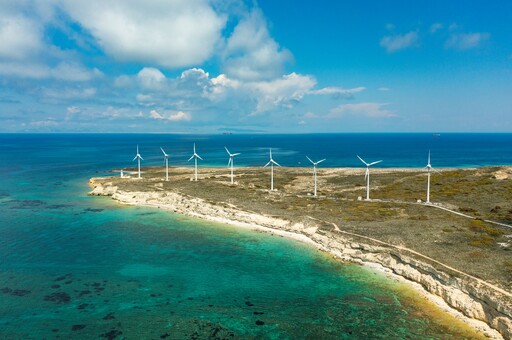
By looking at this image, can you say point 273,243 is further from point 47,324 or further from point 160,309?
point 47,324

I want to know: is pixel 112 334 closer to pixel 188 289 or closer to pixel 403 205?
pixel 188 289

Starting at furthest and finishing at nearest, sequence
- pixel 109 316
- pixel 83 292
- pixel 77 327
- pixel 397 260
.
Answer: pixel 397 260, pixel 83 292, pixel 109 316, pixel 77 327

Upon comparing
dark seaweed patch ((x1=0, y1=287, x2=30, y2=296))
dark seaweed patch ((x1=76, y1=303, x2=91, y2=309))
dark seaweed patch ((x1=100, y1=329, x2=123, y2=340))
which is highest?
dark seaweed patch ((x1=0, y1=287, x2=30, y2=296))

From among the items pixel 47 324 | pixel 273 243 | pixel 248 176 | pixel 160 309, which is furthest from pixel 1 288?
pixel 248 176

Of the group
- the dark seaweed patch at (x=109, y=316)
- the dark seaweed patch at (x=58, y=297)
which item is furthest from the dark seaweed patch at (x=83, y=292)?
the dark seaweed patch at (x=109, y=316)

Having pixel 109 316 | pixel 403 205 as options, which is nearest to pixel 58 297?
pixel 109 316

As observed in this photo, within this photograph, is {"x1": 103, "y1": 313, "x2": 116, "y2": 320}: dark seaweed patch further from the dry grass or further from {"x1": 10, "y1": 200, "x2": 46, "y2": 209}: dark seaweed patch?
{"x1": 10, "y1": 200, "x2": 46, "y2": 209}: dark seaweed patch

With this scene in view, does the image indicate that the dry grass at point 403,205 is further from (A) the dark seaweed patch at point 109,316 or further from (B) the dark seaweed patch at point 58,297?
(B) the dark seaweed patch at point 58,297

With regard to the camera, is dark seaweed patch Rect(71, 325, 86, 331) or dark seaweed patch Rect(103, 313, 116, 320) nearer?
dark seaweed patch Rect(71, 325, 86, 331)

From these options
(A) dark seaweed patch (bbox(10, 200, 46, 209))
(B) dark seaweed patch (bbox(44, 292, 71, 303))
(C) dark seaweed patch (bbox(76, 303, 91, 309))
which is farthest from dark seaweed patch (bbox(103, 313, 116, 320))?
(A) dark seaweed patch (bbox(10, 200, 46, 209))
